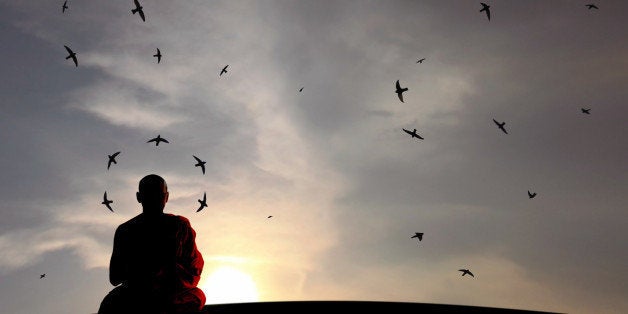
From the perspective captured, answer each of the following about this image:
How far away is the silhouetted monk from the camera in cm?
431

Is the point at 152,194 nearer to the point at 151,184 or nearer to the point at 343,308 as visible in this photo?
the point at 151,184

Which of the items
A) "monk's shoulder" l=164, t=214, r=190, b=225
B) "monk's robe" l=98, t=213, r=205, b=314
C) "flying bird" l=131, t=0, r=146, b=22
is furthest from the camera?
"flying bird" l=131, t=0, r=146, b=22

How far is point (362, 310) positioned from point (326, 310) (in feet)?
1.57

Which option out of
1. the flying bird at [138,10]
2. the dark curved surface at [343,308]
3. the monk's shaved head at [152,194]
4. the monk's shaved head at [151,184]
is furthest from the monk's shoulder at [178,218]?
the flying bird at [138,10]

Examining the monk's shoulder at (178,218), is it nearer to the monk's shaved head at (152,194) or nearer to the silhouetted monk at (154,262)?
the silhouetted monk at (154,262)

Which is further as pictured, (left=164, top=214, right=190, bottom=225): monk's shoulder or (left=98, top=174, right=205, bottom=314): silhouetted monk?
(left=164, top=214, right=190, bottom=225): monk's shoulder

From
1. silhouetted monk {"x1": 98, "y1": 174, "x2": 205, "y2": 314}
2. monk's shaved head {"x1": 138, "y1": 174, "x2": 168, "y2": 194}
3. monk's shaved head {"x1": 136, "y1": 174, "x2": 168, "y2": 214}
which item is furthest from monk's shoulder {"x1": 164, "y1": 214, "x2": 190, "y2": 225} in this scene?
monk's shaved head {"x1": 138, "y1": 174, "x2": 168, "y2": 194}

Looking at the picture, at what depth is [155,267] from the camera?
14.9 feet

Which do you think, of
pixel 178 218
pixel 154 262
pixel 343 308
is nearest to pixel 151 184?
pixel 178 218

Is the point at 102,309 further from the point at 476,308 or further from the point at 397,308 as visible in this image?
the point at 476,308

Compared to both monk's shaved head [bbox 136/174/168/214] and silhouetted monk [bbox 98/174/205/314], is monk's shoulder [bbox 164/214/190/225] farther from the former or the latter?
monk's shaved head [bbox 136/174/168/214]

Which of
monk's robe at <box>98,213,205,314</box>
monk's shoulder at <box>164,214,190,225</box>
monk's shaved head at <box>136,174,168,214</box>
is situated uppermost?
monk's shaved head at <box>136,174,168,214</box>

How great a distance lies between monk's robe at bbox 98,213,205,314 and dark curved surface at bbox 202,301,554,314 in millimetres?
1611

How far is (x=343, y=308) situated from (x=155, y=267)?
2707 mm
